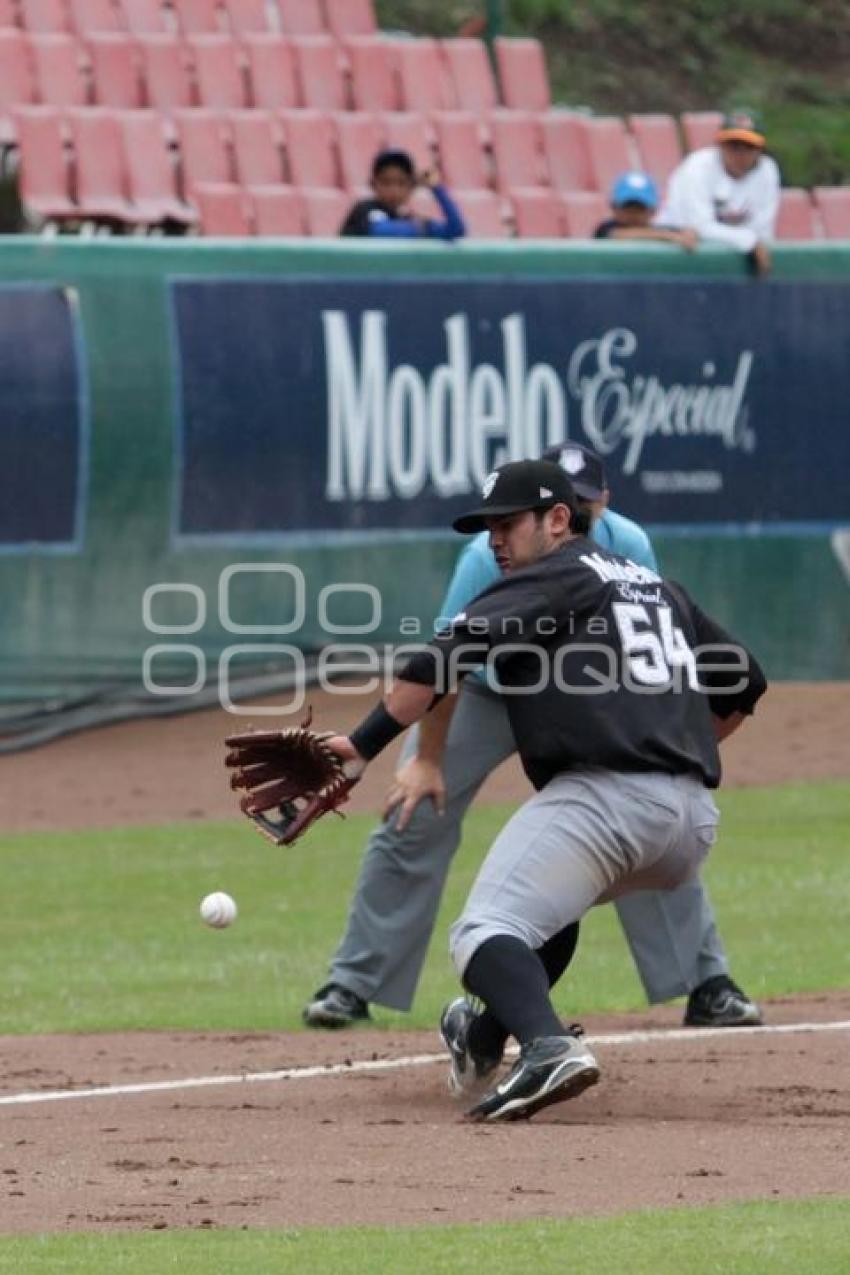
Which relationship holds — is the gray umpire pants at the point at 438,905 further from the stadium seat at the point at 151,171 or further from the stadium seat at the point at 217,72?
the stadium seat at the point at 217,72

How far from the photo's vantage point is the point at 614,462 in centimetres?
1584

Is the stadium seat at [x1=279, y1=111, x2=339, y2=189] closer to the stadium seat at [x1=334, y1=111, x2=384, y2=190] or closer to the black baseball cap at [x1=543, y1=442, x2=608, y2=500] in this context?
the stadium seat at [x1=334, y1=111, x2=384, y2=190]

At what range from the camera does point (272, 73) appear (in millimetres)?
18109

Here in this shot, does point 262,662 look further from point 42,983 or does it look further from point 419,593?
point 42,983

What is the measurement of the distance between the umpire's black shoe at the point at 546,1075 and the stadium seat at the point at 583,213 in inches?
476

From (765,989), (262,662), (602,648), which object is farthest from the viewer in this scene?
(262,662)

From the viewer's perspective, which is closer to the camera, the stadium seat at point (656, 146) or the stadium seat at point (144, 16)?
the stadium seat at point (144, 16)

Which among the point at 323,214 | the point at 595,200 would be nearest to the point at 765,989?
the point at 323,214

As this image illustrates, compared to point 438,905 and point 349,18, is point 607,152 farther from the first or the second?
point 438,905

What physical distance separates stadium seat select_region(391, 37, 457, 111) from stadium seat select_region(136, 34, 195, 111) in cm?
176

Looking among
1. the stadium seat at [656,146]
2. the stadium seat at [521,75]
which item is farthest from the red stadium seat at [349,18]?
the stadium seat at [656,146]

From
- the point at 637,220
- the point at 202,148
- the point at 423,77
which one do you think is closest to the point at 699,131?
the point at 423,77

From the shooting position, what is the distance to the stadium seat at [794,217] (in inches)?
744

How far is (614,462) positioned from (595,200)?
3.13m
